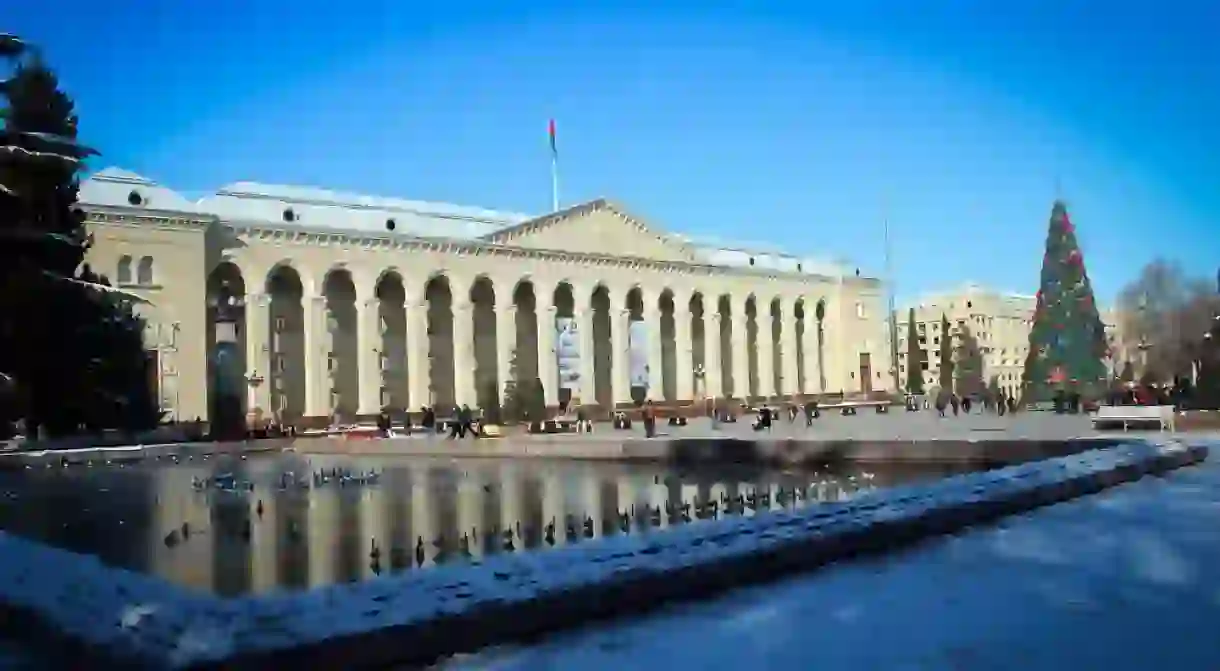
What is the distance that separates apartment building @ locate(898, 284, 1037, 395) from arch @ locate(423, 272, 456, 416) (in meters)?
54.1

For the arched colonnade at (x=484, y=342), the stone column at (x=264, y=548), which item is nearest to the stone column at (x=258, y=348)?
the arched colonnade at (x=484, y=342)

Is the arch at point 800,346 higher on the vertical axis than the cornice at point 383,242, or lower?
lower

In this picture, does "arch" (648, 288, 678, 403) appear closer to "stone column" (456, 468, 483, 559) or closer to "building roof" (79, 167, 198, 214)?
"building roof" (79, 167, 198, 214)

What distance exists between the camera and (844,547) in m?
7.26

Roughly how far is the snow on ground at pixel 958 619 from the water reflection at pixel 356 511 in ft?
8.30

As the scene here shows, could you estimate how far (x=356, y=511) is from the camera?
12.0 m

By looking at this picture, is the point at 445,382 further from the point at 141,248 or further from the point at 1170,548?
the point at 1170,548

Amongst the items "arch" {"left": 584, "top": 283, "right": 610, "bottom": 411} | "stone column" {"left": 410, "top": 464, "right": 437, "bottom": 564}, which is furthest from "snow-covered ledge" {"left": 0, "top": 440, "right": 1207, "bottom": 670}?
"arch" {"left": 584, "top": 283, "right": 610, "bottom": 411}

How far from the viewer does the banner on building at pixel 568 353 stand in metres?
47.9

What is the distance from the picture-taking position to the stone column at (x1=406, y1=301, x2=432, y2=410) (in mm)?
46344

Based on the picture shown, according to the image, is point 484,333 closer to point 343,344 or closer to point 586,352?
point 586,352

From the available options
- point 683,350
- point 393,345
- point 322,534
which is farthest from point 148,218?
point 322,534

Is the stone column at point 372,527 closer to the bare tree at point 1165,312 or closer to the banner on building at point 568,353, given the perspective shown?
the banner on building at point 568,353

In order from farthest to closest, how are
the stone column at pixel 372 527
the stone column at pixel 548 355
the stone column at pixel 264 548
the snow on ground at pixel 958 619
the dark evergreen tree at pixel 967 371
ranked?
the dark evergreen tree at pixel 967 371, the stone column at pixel 548 355, the stone column at pixel 372 527, the stone column at pixel 264 548, the snow on ground at pixel 958 619
